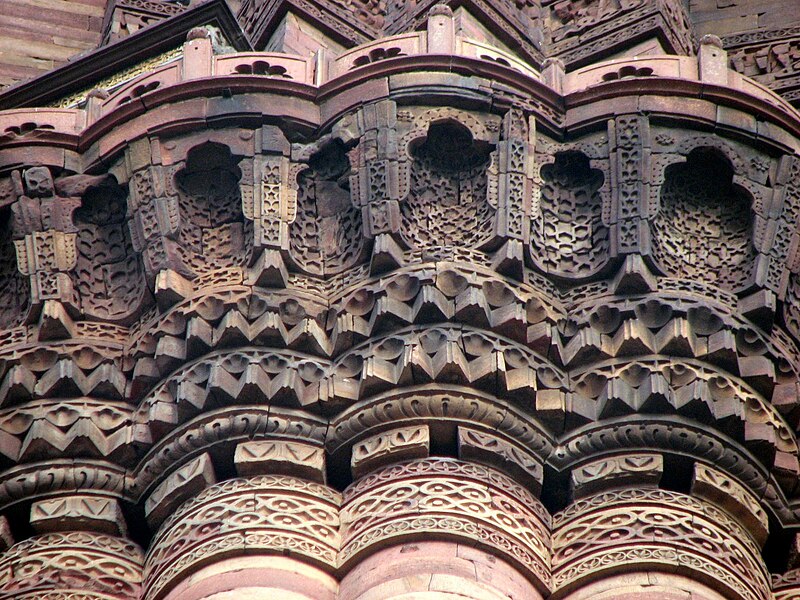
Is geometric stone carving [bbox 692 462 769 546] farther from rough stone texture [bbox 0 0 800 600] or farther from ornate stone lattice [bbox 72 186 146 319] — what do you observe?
ornate stone lattice [bbox 72 186 146 319]

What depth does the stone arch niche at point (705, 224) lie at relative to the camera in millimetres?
11703

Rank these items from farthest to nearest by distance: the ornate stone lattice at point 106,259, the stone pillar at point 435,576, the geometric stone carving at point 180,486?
1. the ornate stone lattice at point 106,259
2. the geometric stone carving at point 180,486
3. the stone pillar at point 435,576

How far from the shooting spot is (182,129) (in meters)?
12.0

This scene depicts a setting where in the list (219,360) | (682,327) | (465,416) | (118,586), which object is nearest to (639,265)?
(682,327)

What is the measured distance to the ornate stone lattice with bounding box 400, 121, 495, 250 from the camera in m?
11.7

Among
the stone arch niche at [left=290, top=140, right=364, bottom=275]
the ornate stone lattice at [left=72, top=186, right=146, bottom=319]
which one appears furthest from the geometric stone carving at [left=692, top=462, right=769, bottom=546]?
the ornate stone lattice at [left=72, top=186, right=146, bottom=319]

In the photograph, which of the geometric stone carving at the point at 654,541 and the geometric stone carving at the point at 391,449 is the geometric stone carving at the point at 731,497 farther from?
the geometric stone carving at the point at 391,449

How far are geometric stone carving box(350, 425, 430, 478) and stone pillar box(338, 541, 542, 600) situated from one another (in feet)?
2.00

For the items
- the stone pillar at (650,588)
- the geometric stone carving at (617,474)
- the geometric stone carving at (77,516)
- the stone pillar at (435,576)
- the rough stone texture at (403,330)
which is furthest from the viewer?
the geometric stone carving at (77,516)

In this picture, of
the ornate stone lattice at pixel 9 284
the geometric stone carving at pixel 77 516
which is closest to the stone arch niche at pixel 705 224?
the geometric stone carving at pixel 77 516

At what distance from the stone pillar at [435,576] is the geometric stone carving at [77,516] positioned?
52.7 inches

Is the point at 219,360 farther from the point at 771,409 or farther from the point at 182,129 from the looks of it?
the point at 771,409

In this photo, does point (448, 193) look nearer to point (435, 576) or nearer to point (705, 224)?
point (705, 224)

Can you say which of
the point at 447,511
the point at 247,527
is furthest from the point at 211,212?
the point at 447,511
